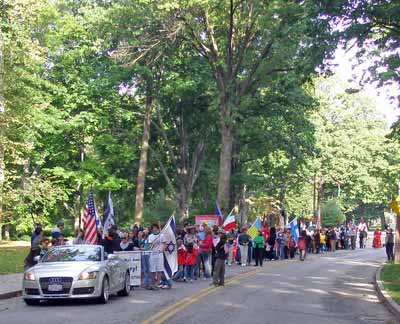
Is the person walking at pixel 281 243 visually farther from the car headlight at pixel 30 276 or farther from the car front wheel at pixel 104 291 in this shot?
the car headlight at pixel 30 276

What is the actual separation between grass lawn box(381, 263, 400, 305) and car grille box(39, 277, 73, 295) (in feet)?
24.3

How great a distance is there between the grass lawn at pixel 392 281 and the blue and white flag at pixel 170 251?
6043 millimetres

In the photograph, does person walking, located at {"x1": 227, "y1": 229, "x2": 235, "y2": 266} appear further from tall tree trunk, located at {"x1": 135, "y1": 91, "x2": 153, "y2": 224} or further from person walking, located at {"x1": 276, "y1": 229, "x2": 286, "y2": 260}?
tall tree trunk, located at {"x1": 135, "y1": 91, "x2": 153, "y2": 224}

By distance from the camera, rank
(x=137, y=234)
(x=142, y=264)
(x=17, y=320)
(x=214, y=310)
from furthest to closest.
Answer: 1. (x=137, y=234)
2. (x=142, y=264)
3. (x=214, y=310)
4. (x=17, y=320)

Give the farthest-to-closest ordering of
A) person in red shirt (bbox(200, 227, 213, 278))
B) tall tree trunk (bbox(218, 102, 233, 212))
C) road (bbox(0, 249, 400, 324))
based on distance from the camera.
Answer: tall tree trunk (bbox(218, 102, 233, 212)), person in red shirt (bbox(200, 227, 213, 278)), road (bbox(0, 249, 400, 324))

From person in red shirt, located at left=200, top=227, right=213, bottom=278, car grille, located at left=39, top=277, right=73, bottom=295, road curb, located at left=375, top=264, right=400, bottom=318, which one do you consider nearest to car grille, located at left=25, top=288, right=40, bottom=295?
car grille, located at left=39, top=277, right=73, bottom=295

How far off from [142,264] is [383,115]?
173 ft

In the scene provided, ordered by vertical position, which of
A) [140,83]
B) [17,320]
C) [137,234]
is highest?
[140,83]

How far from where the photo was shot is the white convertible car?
48.0 feet

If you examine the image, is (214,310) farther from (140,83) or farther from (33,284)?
(140,83)

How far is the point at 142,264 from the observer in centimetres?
1966

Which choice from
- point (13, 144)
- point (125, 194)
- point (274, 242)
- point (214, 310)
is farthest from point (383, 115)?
point (214, 310)

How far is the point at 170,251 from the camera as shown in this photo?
65.8 ft

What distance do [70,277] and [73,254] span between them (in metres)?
1.35
